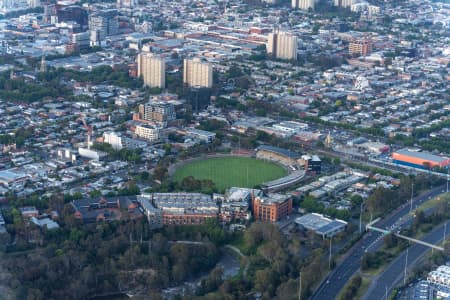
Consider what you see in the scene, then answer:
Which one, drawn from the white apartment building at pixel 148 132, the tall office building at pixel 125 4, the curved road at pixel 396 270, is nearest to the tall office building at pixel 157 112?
the white apartment building at pixel 148 132

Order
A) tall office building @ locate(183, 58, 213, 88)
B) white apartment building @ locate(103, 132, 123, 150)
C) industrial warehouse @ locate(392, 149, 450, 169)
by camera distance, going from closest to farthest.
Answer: industrial warehouse @ locate(392, 149, 450, 169)
white apartment building @ locate(103, 132, 123, 150)
tall office building @ locate(183, 58, 213, 88)

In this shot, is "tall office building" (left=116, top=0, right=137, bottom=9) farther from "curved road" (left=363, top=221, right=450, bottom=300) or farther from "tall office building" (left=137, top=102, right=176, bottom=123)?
"curved road" (left=363, top=221, right=450, bottom=300)

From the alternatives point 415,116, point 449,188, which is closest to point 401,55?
point 415,116

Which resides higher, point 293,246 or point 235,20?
point 235,20

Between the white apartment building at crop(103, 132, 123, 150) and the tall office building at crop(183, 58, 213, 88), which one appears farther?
the tall office building at crop(183, 58, 213, 88)

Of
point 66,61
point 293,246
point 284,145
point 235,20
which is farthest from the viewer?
point 235,20

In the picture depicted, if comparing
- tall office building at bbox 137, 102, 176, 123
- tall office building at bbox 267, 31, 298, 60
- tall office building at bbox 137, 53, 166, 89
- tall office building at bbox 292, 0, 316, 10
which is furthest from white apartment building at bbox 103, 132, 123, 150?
tall office building at bbox 292, 0, 316, 10

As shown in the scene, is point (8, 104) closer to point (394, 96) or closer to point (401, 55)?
point (394, 96)

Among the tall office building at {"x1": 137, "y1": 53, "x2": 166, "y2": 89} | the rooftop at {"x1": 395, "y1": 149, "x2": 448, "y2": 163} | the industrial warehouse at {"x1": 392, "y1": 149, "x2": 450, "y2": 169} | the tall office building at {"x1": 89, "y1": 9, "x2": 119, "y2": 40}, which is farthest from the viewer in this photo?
the tall office building at {"x1": 89, "y1": 9, "x2": 119, "y2": 40}
